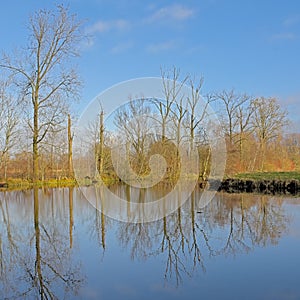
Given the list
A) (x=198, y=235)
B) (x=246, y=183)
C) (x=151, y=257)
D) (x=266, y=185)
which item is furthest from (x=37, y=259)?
(x=246, y=183)

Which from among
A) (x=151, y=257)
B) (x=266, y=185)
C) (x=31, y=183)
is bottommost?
(x=151, y=257)

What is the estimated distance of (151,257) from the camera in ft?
13.9

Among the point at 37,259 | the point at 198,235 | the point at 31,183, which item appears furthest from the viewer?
the point at 31,183

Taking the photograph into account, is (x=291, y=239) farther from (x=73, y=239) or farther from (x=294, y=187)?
(x=294, y=187)

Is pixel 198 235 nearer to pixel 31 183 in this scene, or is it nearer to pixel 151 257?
pixel 151 257

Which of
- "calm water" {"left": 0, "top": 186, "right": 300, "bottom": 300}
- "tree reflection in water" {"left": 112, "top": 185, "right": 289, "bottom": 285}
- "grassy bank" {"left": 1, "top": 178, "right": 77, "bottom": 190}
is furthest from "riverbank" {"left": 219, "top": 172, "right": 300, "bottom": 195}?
"grassy bank" {"left": 1, "top": 178, "right": 77, "bottom": 190}

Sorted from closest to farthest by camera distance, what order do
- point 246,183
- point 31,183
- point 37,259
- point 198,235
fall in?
point 37,259 < point 198,235 < point 246,183 < point 31,183

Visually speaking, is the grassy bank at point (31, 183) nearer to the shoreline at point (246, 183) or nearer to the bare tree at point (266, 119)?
the shoreline at point (246, 183)

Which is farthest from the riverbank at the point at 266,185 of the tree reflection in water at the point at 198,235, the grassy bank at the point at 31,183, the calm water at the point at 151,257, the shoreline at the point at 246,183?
the grassy bank at the point at 31,183

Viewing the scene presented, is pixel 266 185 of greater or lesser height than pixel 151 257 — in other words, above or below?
above

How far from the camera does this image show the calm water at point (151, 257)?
306cm

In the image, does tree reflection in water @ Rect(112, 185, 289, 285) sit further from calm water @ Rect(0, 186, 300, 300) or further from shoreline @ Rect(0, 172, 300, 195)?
shoreline @ Rect(0, 172, 300, 195)

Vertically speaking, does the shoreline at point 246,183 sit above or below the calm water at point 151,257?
above

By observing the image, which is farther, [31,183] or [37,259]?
[31,183]
